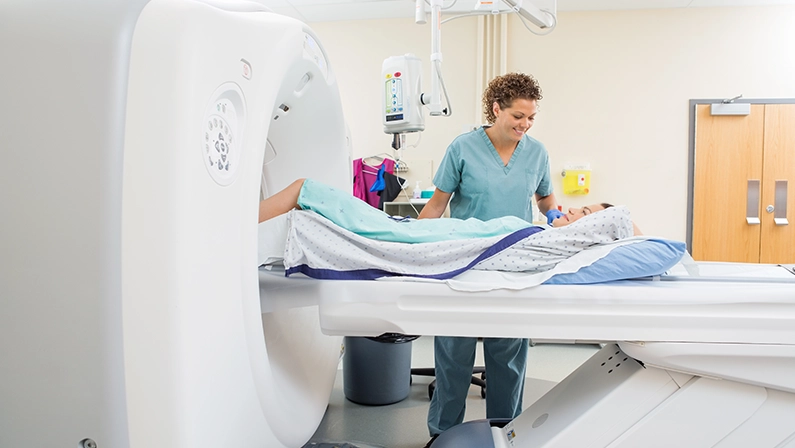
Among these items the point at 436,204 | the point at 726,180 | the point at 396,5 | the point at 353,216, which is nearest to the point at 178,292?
the point at 353,216

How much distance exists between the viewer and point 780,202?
3.77 metres

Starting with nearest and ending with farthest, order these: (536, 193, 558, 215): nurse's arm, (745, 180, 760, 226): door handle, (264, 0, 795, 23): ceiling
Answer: (536, 193, 558, 215): nurse's arm
(264, 0, 795, 23): ceiling
(745, 180, 760, 226): door handle

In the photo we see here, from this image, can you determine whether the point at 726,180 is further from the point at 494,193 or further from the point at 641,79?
the point at 494,193

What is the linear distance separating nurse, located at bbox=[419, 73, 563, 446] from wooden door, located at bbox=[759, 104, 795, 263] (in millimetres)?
2606

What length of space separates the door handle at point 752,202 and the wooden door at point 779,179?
0.12ft

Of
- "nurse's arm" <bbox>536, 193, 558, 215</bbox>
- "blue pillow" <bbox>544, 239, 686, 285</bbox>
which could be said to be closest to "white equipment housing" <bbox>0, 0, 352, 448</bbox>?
"blue pillow" <bbox>544, 239, 686, 285</bbox>

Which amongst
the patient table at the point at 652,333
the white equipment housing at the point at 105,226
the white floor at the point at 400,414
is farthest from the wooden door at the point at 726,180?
the white equipment housing at the point at 105,226

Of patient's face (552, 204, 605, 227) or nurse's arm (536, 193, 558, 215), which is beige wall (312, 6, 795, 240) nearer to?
nurse's arm (536, 193, 558, 215)

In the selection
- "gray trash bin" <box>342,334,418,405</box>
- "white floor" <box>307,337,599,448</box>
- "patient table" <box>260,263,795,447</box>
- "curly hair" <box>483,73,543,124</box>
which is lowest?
"white floor" <box>307,337,599,448</box>

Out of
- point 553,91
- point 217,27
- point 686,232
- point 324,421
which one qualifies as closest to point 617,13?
point 553,91

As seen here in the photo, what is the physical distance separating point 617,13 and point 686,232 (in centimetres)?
163

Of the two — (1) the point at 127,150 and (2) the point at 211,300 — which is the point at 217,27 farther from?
(2) the point at 211,300

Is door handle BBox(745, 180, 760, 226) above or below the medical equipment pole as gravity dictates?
A: below

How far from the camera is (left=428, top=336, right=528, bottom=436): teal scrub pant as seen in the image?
1.82 meters
